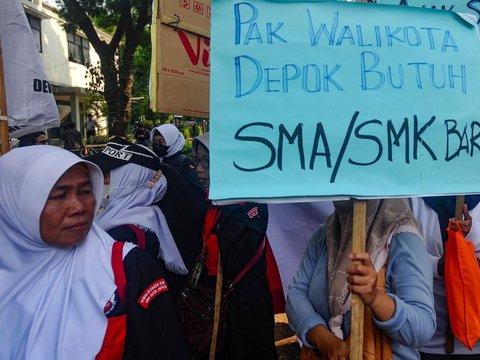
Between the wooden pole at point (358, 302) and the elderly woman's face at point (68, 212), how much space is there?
0.91m

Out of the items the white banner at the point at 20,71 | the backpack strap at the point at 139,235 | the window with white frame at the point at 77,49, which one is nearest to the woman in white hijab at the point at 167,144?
the backpack strap at the point at 139,235

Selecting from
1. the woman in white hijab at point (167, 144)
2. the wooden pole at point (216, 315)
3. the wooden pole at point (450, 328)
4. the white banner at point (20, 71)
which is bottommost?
the wooden pole at point (216, 315)

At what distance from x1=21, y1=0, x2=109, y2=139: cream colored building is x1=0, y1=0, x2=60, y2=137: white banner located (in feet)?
68.5

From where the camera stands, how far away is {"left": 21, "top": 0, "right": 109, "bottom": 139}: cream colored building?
22391mm

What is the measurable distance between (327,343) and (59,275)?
3.00ft

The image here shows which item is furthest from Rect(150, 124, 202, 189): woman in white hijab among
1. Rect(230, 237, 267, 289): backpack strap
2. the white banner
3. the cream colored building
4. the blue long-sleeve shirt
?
the cream colored building

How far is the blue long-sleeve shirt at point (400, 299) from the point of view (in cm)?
142

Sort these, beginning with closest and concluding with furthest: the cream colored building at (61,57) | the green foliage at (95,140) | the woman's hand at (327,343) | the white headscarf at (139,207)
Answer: the woman's hand at (327,343), the white headscarf at (139,207), the green foliage at (95,140), the cream colored building at (61,57)

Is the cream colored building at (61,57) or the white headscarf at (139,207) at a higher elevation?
the cream colored building at (61,57)

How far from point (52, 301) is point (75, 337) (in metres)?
0.14

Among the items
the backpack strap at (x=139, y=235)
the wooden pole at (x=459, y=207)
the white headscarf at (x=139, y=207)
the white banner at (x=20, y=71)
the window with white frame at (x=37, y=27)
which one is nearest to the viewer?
the wooden pole at (x=459, y=207)

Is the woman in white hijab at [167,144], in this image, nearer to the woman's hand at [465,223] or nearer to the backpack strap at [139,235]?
the backpack strap at [139,235]

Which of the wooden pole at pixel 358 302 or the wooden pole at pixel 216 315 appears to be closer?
the wooden pole at pixel 358 302

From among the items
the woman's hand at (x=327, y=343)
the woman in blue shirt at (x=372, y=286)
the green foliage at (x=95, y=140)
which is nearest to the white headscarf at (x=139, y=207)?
the woman in blue shirt at (x=372, y=286)
